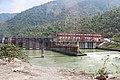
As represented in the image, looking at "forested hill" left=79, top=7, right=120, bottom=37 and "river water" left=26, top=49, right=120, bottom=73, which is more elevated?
"forested hill" left=79, top=7, right=120, bottom=37

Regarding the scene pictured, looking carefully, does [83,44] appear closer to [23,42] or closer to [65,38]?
[65,38]

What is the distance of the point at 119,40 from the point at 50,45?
26.9 m

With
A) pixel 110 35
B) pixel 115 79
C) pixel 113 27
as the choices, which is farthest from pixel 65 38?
pixel 115 79

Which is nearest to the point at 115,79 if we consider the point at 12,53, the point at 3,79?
the point at 3,79

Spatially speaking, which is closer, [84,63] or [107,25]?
[84,63]

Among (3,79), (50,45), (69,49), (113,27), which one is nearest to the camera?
(3,79)

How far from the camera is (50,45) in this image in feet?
372

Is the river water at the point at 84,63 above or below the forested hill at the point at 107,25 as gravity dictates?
below

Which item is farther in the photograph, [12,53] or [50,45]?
[50,45]

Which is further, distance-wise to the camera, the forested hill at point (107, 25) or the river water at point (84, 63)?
the forested hill at point (107, 25)

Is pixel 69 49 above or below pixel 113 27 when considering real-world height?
below

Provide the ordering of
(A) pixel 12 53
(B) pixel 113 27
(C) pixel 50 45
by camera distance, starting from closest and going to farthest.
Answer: (A) pixel 12 53
(C) pixel 50 45
(B) pixel 113 27

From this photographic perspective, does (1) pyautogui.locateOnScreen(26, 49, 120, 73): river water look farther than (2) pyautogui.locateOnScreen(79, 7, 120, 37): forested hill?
No

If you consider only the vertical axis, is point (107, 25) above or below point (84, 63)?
above
